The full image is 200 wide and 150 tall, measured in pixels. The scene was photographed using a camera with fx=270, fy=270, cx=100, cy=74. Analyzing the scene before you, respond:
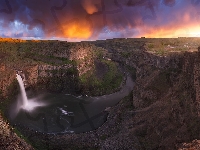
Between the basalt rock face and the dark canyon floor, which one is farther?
the dark canyon floor

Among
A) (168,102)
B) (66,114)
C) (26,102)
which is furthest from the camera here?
(26,102)

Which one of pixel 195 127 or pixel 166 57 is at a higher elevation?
pixel 166 57

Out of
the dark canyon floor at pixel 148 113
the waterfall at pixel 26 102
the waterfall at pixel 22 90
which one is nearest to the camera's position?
the dark canyon floor at pixel 148 113

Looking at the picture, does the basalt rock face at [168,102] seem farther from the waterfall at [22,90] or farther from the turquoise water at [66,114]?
the waterfall at [22,90]

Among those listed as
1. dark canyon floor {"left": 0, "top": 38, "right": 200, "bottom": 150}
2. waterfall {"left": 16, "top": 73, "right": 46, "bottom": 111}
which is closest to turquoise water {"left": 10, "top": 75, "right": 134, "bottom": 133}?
waterfall {"left": 16, "top": 73, "right": 46, "bottom": 111}

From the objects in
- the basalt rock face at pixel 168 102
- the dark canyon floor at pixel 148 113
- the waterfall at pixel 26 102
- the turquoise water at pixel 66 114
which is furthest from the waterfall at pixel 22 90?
the basalt rock face at pixel 168 102

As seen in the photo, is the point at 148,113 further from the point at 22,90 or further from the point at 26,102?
the point at 22,90

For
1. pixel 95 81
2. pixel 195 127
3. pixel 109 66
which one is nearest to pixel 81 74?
pixel 95 81

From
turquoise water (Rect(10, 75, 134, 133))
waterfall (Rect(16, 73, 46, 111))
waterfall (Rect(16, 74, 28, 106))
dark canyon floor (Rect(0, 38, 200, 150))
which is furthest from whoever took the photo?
waterfall (Rect(16, 74, 28, 106))

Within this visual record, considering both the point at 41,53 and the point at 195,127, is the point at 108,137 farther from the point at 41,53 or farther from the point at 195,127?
the point at 41,53

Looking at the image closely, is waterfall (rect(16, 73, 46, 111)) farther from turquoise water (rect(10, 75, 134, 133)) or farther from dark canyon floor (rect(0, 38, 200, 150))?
dark canyon floor (rect(0, 38, 200, 150))

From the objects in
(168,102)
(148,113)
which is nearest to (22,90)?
(148,113)
